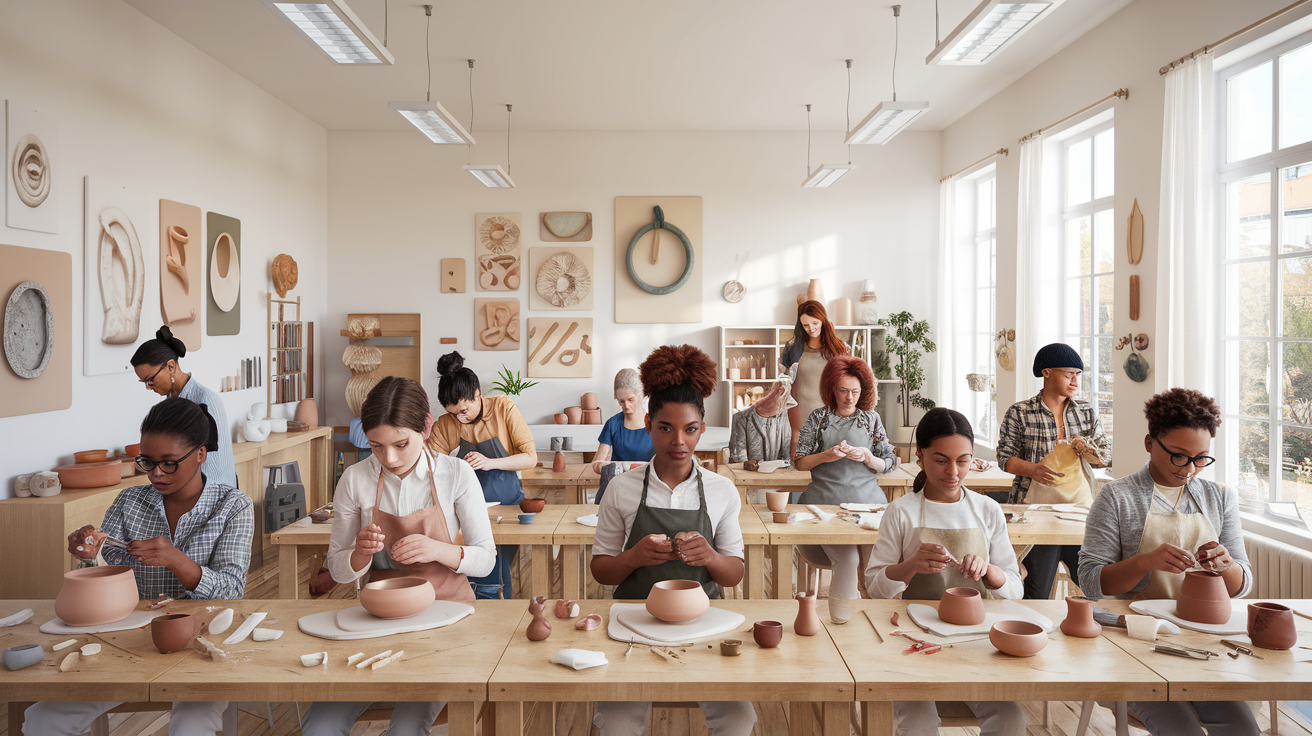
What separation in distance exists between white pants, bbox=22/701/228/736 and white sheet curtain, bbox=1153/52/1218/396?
184 inches

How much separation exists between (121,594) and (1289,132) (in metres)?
5.25

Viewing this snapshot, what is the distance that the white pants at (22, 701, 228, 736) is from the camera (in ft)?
6.10

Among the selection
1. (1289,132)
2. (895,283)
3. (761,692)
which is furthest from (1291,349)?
(895,283)

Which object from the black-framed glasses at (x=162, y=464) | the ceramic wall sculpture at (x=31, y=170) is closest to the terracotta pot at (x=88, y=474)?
→ the ceramic wall sculpture at (x=31, y=170)

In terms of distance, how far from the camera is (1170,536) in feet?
8.04

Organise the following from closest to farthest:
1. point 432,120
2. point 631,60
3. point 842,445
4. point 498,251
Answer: point 842,445
point 432,120
point 631,60
point 498,251

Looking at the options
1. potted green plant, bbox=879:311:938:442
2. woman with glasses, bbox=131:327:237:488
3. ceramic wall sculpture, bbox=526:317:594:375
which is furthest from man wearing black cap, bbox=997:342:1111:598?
ceramic wall sculpture, bbox=526:317:594:375

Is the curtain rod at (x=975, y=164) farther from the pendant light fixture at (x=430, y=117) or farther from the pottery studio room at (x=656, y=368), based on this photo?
the pendant light fixture at (x=430, y=117)

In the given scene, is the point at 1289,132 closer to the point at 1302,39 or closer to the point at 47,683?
the point at 1302,39

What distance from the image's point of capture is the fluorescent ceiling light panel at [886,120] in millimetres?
4938

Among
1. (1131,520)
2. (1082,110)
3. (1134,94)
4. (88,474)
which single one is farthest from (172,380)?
(1082,110)

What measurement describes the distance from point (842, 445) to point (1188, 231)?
2.35m

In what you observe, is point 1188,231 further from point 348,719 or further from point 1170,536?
point 348,719

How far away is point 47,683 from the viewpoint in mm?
1701
